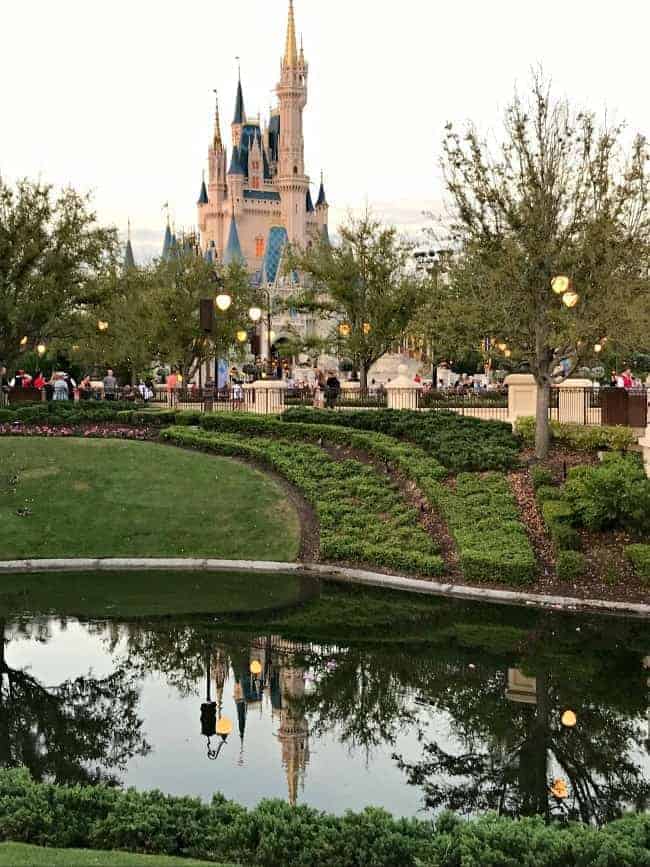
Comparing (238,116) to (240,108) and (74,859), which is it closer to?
(240,108)

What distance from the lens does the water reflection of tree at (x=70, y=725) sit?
38.6 feet

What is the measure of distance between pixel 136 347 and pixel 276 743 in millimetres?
49461

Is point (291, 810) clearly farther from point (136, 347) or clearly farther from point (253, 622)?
point (136, 347)

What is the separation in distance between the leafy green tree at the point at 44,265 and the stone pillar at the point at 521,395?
52.2ft

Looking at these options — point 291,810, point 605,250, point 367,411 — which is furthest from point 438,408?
point 291,810

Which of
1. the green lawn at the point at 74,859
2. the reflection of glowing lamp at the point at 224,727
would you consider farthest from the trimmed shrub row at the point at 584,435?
the green lawn at the point at 74,859

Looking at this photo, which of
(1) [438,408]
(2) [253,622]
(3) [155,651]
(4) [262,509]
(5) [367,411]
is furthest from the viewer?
(1) [438,408]

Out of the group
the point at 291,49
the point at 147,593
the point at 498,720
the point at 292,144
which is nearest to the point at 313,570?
the point at 147,593

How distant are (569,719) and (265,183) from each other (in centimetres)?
16166

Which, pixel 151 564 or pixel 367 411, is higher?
pixel 367 411

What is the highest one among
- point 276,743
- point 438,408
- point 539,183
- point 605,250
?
point 539,183

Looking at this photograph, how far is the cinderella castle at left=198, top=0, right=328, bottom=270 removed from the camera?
163m

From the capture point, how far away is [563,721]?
42.6ft

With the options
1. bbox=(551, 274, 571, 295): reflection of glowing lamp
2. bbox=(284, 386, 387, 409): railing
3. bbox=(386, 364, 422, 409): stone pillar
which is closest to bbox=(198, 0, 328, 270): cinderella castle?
bbox=(284, 386, 387, 409): railing
